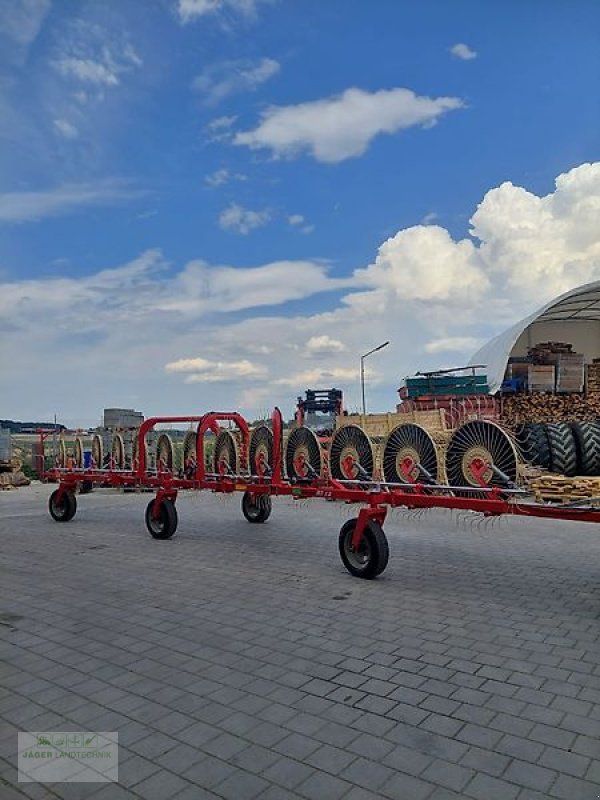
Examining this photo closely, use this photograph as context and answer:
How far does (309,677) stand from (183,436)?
6.61 metres

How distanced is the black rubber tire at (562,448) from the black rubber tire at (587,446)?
0.23 metres

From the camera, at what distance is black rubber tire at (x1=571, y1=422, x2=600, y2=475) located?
959 centimetres

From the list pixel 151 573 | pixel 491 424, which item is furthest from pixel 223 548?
pixel 491 424

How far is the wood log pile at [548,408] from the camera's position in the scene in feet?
58.5

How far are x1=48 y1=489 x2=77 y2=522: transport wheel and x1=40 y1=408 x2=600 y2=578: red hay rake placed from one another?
0.06 feet

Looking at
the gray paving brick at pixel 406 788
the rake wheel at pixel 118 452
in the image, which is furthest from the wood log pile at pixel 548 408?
the gray paving brick at pixel 406 788

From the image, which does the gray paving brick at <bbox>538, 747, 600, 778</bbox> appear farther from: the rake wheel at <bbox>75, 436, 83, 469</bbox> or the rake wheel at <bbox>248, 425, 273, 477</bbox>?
the rake wheel at <bbox>75, 436, 83, 469</bbox>

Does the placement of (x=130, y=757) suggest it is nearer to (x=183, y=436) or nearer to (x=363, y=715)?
(x=363, y=715)

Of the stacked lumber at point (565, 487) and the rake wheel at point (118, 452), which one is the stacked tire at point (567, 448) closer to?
the stacked lumber at point (565, 487)

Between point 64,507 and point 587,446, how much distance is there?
29.9 ft

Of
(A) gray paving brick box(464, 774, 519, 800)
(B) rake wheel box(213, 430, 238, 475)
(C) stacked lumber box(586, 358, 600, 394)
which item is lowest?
(A) gray paving brick box(464, 774, 519, 800)

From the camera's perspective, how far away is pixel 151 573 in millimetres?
7094
